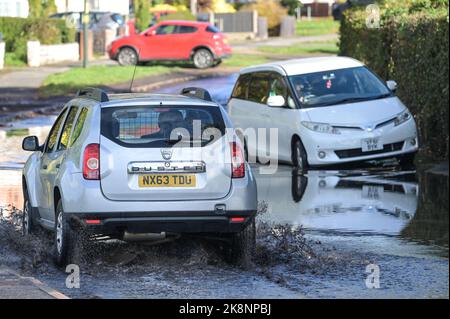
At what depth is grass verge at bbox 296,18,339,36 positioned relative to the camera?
7088 cm

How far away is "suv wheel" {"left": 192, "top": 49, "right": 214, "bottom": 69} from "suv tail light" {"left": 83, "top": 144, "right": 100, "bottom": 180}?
35.2 meters

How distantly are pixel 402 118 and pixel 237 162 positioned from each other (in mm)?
7986

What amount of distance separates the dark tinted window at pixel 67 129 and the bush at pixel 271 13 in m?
58.7

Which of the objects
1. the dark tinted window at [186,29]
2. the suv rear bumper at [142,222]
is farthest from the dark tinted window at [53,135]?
the dark tinted window at [186,29]

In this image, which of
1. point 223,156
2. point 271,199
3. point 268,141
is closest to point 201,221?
point 223,156

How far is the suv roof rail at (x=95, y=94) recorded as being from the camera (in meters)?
10.9

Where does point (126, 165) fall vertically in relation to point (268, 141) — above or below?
above

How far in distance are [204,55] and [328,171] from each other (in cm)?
2811

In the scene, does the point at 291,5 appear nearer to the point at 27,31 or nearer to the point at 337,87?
the point at 27,31

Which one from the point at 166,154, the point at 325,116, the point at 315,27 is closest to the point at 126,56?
the point at 325,116

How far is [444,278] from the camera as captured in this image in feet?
33.2

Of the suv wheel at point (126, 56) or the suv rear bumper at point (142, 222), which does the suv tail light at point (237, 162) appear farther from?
the suv wheel at point (126, 56)

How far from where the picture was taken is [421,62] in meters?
18.4
